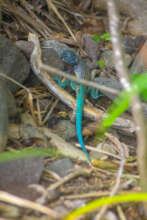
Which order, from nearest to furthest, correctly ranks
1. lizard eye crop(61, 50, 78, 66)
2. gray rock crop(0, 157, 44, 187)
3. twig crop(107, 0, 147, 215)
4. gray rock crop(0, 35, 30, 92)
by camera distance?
1. twig crop(107, 0, 147, 215)
2. gray rock crop(0, 157, 44, 187)
3. gray rock crop(0, 35, 30, 92)
4. lizard eye crop(61, 50, 78, 66)

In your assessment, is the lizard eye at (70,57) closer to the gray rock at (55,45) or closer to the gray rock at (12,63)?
the gray rock at (55,45)

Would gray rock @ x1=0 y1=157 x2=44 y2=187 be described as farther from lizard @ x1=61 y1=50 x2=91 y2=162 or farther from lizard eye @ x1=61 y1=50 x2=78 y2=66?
lizard eye @ x1=61 y1=50 x2=78 y2=66

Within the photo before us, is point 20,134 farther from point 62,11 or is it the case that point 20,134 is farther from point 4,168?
point 62,11

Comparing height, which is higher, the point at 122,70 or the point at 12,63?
the point at 122,70

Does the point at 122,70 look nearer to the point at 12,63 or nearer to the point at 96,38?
the point at 12,63

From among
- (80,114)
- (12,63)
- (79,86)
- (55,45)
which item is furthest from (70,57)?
(80,114)

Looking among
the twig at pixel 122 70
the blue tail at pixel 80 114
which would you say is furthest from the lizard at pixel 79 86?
the twig at pixel 122 70

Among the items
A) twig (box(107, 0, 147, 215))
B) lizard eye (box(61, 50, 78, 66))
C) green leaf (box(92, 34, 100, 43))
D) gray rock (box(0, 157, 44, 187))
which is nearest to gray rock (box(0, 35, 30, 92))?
lizard eye (box(61, 50, 78, 66))

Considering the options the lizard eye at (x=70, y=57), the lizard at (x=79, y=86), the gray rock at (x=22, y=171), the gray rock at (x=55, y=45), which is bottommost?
the gray rock at (x=22, y=171)
